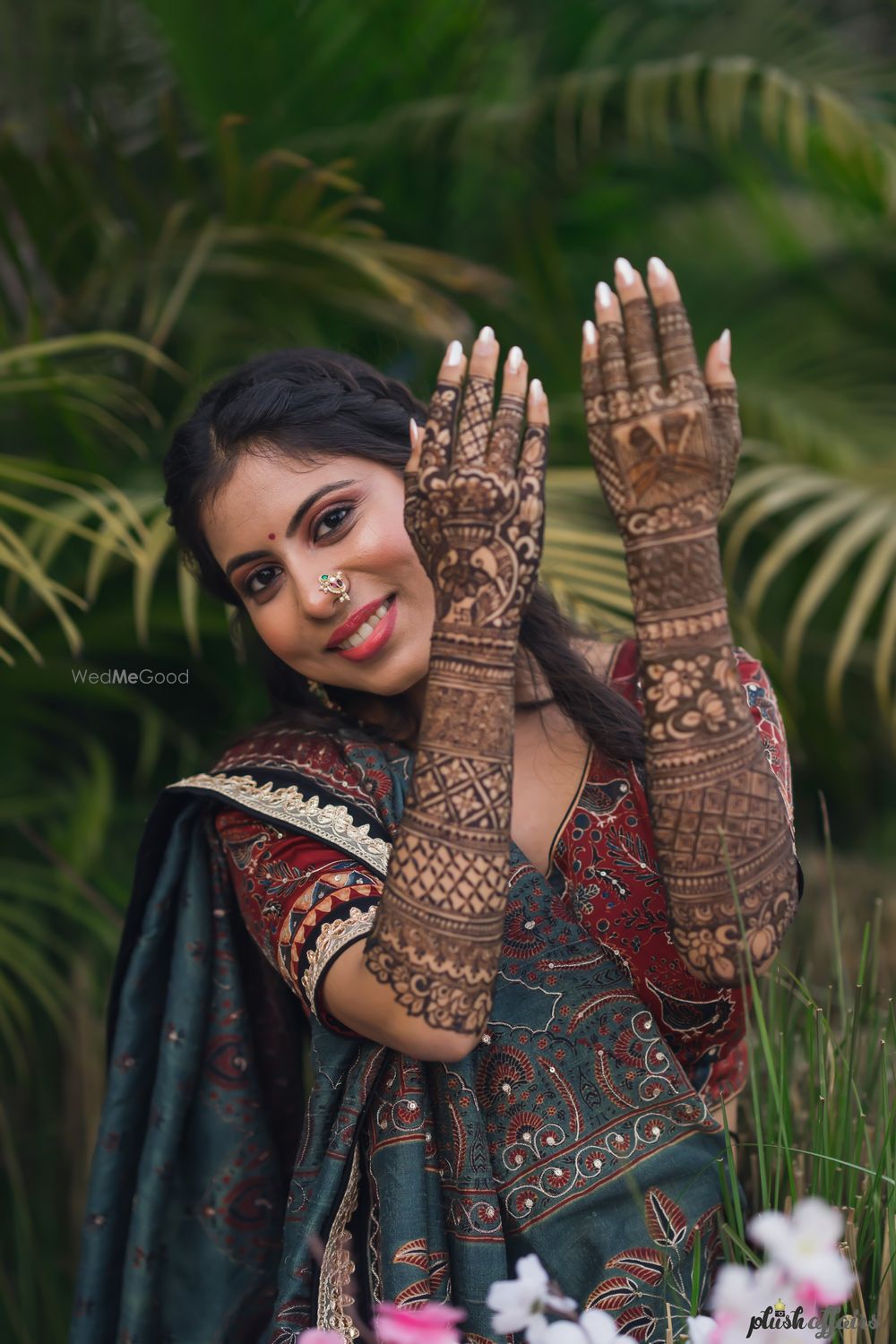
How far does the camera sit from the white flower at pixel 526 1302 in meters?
0.70

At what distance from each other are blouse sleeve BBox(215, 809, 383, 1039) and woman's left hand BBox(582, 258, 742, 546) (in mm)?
395

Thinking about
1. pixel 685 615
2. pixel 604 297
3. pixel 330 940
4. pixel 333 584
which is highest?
pixel 604 297

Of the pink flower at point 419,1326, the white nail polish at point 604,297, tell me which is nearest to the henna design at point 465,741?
the white nail polish at point 604,297

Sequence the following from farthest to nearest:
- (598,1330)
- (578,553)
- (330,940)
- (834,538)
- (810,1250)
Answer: (834,538)
(578,553)
(330,940)
(598,1330)
(810,1250)

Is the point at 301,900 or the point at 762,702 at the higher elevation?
the point at 762,702

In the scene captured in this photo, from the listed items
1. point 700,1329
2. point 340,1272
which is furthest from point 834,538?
point 700,1329

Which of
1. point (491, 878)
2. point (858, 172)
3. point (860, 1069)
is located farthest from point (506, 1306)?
point (858, 172)

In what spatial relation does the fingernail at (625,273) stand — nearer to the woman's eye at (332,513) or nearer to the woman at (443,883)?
the woman at (443,883)

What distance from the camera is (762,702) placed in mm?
1202

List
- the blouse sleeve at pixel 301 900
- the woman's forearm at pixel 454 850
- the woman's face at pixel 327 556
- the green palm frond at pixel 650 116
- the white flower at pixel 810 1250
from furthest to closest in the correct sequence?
the green palm frond at pixel 650 116 → the woman's face at pixel 327 556 → the blouse sleeve at pixel 301 900 → the woman's forearm at pixel 454 850 → the white flower at pixel 810 1250

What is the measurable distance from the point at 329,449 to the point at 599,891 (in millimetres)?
504

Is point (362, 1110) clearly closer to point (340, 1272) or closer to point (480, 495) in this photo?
point (340, 1272)

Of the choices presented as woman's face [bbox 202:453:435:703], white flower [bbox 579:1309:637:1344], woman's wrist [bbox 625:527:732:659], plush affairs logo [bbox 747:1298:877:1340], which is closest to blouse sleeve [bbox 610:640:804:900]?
woman's wrist [bbox 625:527:732:659]

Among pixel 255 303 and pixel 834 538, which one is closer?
pixel 834 538
